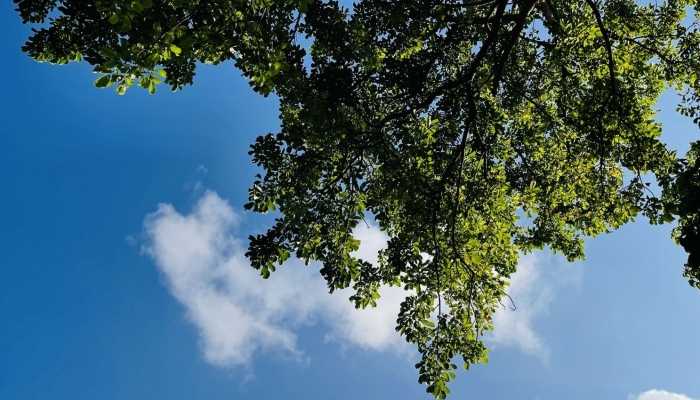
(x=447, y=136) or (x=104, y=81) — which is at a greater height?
(x=447, y=136)

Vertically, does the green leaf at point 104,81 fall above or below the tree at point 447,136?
below

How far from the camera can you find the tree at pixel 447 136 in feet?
31.7

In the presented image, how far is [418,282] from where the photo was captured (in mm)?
10852

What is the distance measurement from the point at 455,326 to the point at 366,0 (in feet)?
27.1

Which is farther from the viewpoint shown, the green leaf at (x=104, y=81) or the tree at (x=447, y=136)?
the tree at (x=447, y=136)

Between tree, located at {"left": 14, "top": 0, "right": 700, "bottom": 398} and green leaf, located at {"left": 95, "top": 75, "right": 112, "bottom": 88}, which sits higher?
tree, located at {"left": 14, "top": 0, "right": 700, "bottom": 398}

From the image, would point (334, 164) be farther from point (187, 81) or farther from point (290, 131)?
point (187, 81)

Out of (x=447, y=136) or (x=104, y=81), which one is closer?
(x=104, y=81)

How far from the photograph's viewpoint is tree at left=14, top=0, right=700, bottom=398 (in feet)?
31.7

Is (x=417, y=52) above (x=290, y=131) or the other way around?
above

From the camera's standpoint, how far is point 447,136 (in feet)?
38.9

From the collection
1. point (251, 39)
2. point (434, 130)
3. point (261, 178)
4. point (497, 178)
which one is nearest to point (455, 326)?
point (497, 178)

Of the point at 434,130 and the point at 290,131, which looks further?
the point at 434,130

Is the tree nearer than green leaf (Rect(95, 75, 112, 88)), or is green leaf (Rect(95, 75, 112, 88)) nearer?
green leaf (Rect(95, 75, 112, 88))
